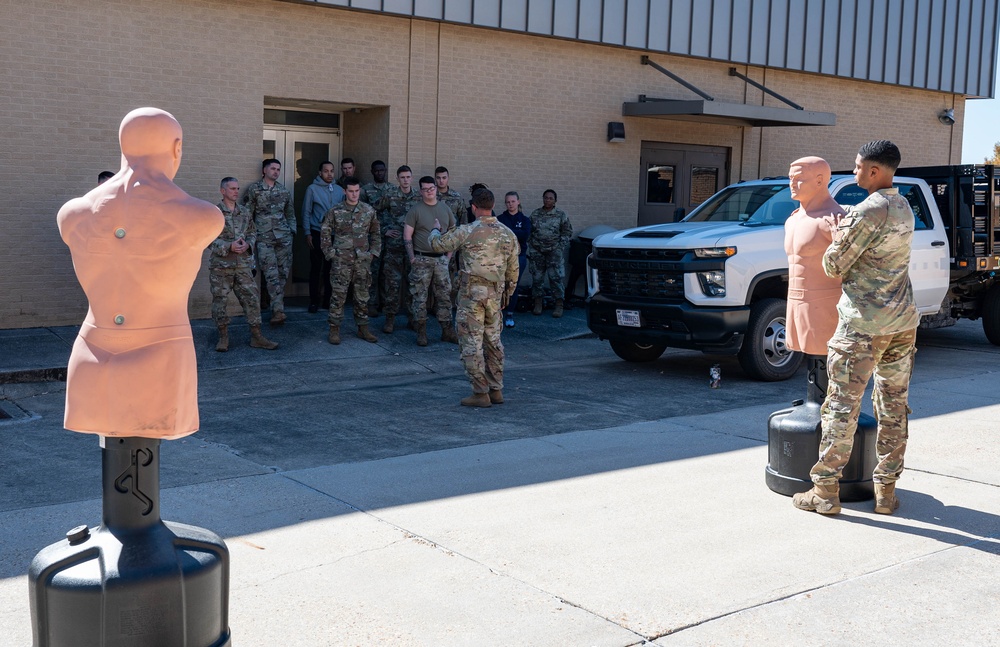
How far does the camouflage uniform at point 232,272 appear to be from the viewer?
10781mm

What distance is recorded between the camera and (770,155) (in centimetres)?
1828

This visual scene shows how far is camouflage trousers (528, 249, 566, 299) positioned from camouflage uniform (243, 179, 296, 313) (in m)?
3.65

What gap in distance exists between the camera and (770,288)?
10578 mm

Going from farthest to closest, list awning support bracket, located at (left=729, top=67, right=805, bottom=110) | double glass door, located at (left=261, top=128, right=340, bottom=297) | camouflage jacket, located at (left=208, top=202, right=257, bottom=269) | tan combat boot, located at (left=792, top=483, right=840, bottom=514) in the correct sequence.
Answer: awning support bracket, located at (left=729, top=67, right=805, bottom=110) → double glass door, located at (left=261, top=128, right=340, bottom=297) → camouflage jacket, located at (left=208, top=202, right=257, bottom=269) → tan combat boot, located at (left=792, top=483, right=840, bottom=514)

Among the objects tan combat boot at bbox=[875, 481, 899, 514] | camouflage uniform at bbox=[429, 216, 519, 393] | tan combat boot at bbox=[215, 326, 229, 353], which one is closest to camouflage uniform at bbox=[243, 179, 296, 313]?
tan combat boot at bbox=[215, 326, 229, 353]

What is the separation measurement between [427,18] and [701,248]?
5.44 metres

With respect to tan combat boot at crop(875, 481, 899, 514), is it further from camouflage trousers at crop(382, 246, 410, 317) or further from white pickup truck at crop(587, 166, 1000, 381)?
camouflage trousers at crop(382, 246, 410, 317)

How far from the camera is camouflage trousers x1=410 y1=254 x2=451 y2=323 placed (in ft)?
39.2

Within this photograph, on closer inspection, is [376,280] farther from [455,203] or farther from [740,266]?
[740,266]

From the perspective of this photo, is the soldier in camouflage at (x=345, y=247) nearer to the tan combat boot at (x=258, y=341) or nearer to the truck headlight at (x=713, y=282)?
the tan combat boot at (x=258, y=341)

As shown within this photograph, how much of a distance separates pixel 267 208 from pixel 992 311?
931 centimetres

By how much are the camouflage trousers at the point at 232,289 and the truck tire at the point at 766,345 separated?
5067 millimetres

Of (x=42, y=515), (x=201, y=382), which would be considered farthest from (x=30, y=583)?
(x=201, y=382)

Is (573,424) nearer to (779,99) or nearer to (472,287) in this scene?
(472,287)
